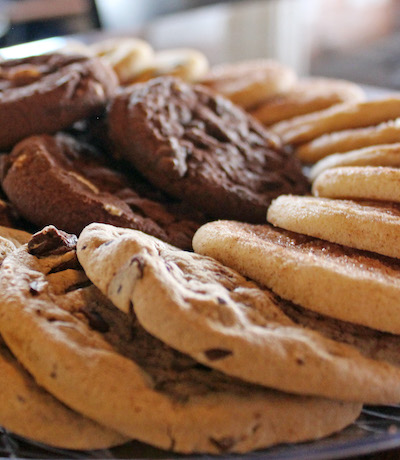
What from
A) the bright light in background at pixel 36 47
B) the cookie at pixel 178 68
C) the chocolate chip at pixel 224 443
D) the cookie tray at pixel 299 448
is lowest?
the cookie tray at pixel 299 448

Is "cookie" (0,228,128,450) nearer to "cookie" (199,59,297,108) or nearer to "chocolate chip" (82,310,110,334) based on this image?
"chocolate chip" (82,310,110,334)

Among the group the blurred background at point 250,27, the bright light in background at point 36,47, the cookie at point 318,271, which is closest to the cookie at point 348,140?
the cookie at point 318,271

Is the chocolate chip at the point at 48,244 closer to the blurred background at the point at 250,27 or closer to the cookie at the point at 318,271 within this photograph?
the cookie at the point at 318,271

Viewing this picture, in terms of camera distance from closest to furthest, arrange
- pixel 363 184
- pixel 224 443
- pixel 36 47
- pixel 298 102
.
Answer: pixel 224 443 < pixel 363 184 < pixel 298 102 < pixel 36 47

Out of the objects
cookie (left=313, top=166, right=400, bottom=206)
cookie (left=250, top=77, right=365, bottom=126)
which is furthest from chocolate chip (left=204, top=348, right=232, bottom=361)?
cookie (left=250, top=77, right=365, bottom=126)

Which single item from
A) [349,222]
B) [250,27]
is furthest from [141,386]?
[250,27]

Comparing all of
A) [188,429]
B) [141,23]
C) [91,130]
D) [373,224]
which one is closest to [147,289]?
[188,429]

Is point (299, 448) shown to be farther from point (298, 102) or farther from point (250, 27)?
point (250, 27)
